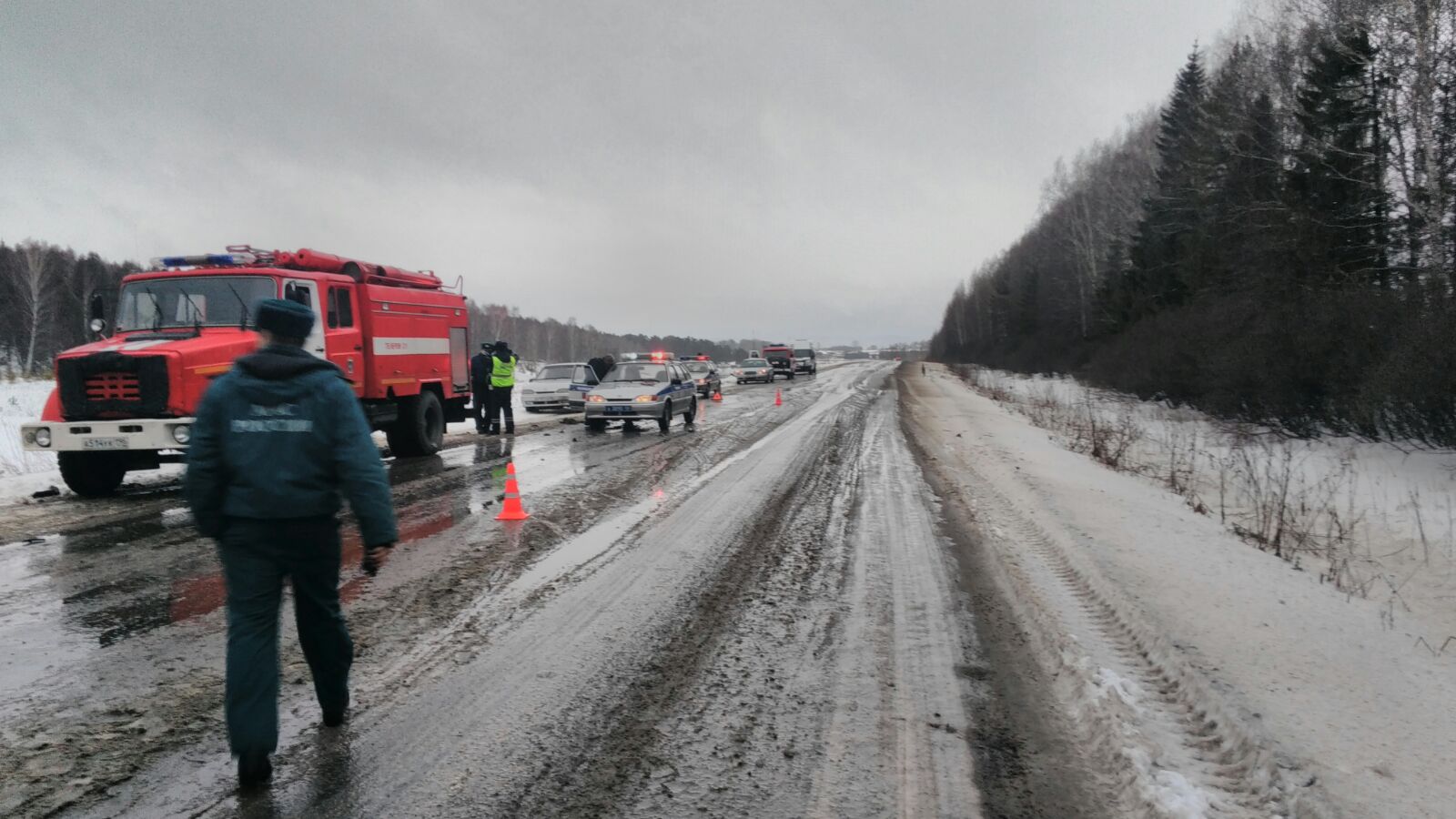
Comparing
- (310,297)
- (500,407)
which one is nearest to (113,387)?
(310,297)

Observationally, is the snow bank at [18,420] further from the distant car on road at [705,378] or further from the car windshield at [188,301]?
the distant car on road at [705,378]

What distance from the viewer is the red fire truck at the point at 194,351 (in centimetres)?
868

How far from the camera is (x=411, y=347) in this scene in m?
13.3

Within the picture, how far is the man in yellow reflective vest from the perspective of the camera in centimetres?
1725

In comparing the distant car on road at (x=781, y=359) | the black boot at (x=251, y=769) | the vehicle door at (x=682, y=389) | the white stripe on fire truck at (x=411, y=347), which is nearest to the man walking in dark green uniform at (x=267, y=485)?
the black boot at (x=251, y=769)

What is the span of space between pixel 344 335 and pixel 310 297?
85 cm

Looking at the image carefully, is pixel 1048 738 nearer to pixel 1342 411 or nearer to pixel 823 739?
pixel 823 739

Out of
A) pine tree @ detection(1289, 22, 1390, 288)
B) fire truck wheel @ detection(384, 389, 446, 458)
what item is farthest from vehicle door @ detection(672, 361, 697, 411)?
pine tree @ detection(1289, 22, 1390, 288)

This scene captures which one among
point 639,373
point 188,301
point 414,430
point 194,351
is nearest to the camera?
point 194,351

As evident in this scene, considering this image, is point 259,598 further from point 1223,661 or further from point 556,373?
point 556,373

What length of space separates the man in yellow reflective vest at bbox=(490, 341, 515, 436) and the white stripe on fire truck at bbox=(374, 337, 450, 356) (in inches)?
103

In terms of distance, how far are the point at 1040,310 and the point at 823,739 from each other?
68.7 metres

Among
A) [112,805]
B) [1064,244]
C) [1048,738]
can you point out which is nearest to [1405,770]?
[1048,738]

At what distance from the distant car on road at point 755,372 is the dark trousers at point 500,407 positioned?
29.9m
